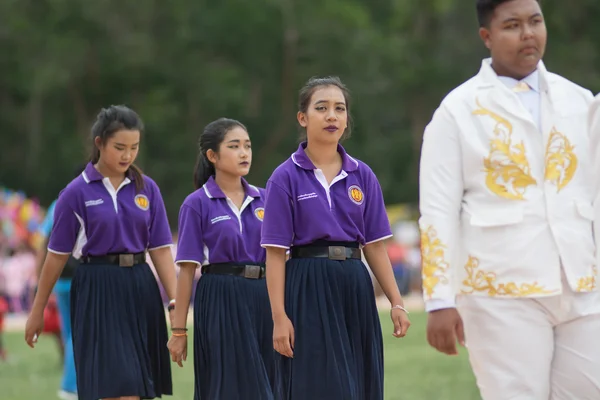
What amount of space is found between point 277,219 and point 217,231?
1289 mm

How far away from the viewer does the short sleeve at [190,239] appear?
24.5 ft

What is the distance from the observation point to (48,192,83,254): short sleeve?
310 inches

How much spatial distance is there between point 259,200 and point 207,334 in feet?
2.96

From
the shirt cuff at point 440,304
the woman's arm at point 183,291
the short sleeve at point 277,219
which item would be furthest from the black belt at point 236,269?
the shirt cuff at point 440,304

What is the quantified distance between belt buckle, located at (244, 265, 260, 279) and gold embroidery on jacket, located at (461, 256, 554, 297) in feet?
9.25

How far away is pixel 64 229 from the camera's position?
25.8 feet

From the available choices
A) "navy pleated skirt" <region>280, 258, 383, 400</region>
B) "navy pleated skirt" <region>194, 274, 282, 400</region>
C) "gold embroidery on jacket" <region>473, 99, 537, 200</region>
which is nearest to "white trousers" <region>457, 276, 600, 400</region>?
"gold embroidery on jacket" <region>473, 99, 537, 200</region>

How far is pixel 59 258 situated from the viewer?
793 cm

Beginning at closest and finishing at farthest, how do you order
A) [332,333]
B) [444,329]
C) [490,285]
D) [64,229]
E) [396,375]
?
Result: 1. [444,329]
2. [490,285]
3. [332,333]
4. [64,229]
5. [396,375]

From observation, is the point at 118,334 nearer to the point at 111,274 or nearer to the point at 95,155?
the point at 111,274

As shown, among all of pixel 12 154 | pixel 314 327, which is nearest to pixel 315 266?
pixel 314 327

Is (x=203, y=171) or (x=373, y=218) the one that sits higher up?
(x=203, y=171)

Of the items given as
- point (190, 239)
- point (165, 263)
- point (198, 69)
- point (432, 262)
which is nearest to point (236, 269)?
point (190, 239)

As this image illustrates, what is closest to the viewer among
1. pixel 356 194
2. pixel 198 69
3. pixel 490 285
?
pixel 490 285
